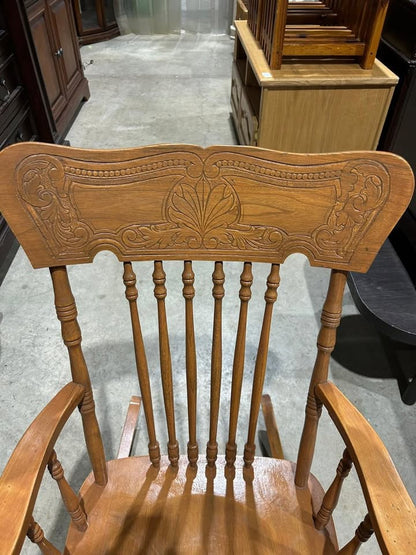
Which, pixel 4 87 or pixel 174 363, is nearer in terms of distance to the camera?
pixel 174 363

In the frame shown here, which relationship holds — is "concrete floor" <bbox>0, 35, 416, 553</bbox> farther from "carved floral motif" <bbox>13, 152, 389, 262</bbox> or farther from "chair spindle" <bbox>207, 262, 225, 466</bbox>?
"carved floral motif" <bbox>13, 152, 389, 262</bbox>

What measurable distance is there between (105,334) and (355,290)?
0.94 meters

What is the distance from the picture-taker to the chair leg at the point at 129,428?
1165mm

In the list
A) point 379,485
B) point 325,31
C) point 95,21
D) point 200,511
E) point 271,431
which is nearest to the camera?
point 379,485

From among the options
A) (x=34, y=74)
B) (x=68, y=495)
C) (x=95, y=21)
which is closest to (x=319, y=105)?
(x=34, y=74)

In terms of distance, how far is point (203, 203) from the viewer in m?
0.63

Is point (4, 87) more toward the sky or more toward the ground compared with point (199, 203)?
more toward the ground

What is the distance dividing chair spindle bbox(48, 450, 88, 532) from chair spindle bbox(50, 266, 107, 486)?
0.25 feet

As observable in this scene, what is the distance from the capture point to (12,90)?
81.8 inches

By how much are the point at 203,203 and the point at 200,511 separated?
557 mm

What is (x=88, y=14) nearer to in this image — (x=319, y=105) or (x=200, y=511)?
(x=319, y=105)

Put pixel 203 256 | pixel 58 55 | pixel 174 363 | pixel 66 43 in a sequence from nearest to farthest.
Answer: pixel 203 256 → pixel 174 363 → pixel 58 55 → pixel 66 43

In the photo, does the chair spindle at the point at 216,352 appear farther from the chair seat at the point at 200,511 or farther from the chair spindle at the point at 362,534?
the chair spindle at the point at 362,534

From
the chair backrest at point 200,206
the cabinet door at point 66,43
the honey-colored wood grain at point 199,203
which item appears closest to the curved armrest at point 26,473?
the chair backrest at point 200,206
